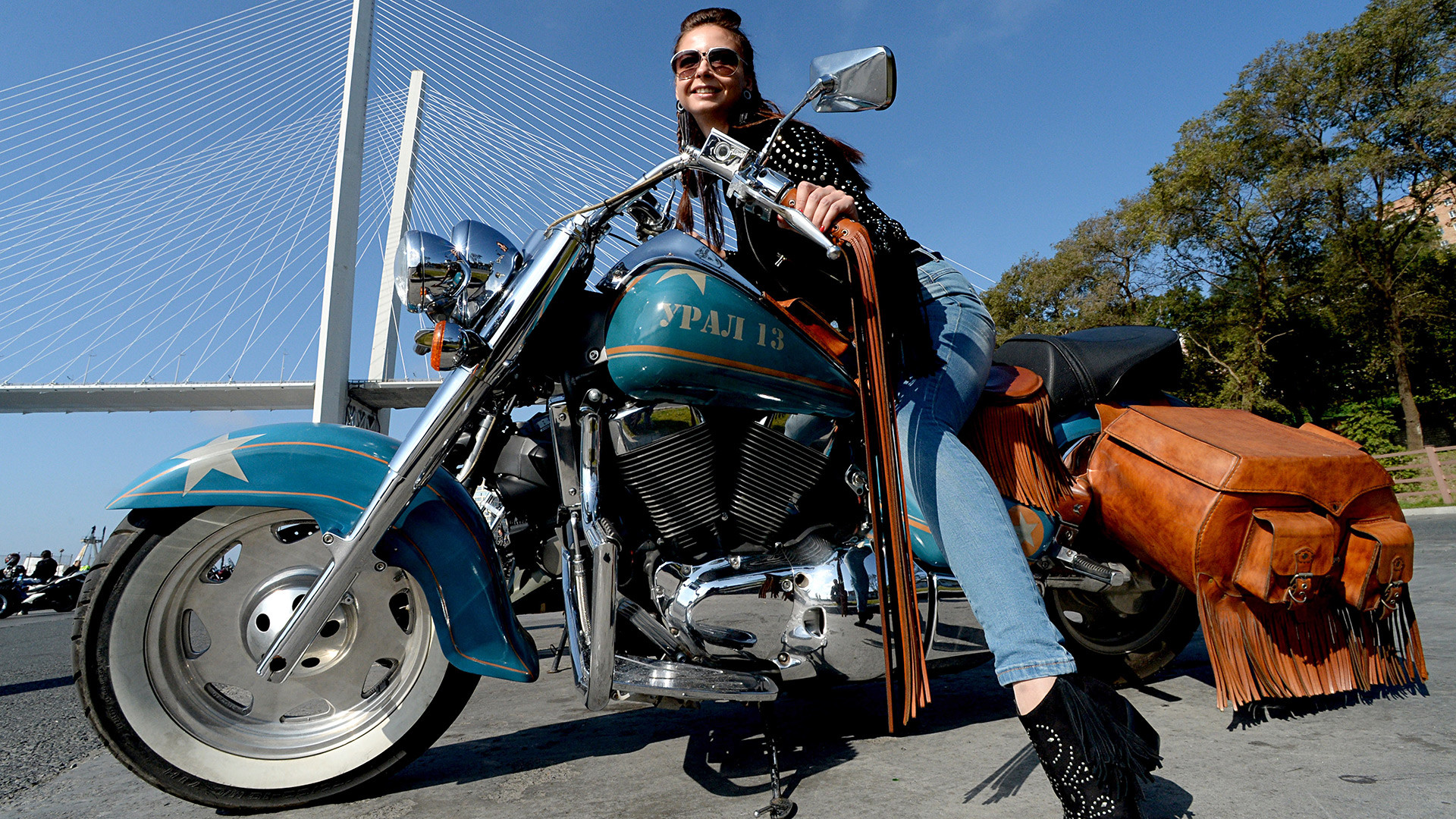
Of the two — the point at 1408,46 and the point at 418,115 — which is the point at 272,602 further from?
the point at 1408,46

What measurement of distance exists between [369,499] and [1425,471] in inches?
662

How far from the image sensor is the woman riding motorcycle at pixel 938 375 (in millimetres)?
1340

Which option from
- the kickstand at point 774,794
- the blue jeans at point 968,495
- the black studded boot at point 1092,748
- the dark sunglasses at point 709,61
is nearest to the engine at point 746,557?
the kickstand at point 774,794

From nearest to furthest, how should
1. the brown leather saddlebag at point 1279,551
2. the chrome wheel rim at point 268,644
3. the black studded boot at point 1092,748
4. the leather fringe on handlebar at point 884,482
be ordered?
the black studded boot at point 1092,748, the leather fringe on handlebar at point 884,482, the chrome wheel rim at point 268,644, the brown leather saddlebag at point 1279,551

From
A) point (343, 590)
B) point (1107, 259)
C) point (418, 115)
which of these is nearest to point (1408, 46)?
point (1107, 259)

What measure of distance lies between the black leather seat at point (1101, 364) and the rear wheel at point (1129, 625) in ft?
1.79

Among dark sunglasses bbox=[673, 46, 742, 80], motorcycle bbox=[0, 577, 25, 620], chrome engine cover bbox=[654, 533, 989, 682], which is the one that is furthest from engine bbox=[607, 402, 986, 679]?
motorcycle bbox=[0, 577, 25, 620]

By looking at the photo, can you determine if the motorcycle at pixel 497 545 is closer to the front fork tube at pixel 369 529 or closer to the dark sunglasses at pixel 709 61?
the front fork tube at pixel 369 529

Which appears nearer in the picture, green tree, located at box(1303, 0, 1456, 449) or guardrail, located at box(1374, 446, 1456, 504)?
guardrail, located at box(1374, 446, 1456, 504)

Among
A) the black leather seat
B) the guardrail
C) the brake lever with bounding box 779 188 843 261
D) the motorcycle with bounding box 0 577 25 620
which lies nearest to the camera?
the brake lever with bounding box 779 188 843 261

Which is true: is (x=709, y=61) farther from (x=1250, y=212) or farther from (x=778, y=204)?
(x=1250, y=212)

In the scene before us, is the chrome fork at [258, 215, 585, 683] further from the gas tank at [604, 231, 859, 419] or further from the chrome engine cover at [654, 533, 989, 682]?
the chrome engine cover at [654, 533, 989, 682]

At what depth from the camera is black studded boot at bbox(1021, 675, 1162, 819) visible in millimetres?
1292

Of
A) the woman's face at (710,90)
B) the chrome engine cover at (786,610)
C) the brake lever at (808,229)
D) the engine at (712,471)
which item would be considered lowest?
the chrome engine cover at (786,610)
